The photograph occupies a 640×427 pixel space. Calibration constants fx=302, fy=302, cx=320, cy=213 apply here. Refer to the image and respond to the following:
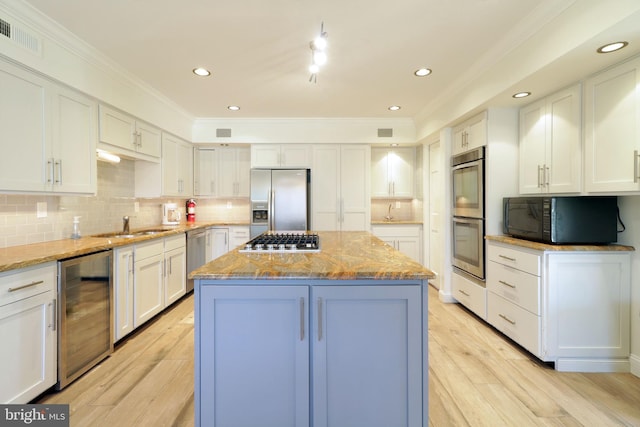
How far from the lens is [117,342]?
2.65 meters

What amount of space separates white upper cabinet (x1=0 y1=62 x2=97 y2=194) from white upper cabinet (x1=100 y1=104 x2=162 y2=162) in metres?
0.14

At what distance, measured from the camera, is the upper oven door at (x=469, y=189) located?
121 inches

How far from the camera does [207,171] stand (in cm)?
494

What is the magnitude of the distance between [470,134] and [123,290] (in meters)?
3.72

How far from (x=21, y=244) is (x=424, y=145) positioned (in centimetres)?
475

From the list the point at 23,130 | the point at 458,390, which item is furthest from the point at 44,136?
the point at 458,390

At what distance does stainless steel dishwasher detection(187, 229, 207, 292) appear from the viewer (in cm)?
391

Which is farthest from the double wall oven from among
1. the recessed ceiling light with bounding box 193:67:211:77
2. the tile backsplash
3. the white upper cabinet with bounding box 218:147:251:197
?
the tile backsplash

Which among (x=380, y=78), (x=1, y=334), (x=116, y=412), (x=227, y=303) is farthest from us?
(x=380, y=78)

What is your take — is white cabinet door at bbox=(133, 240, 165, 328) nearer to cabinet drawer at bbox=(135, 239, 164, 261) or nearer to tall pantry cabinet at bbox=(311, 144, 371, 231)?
cabinet drawer at bbox=(135, 239, 164, 261)

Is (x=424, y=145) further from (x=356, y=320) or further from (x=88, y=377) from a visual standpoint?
→ (x=88, y=377)

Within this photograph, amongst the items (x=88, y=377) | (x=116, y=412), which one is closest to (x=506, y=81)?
(x=116, y=412)

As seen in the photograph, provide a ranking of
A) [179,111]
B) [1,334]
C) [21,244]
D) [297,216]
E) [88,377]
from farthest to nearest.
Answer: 1. [297,216]
2. [179,111]
3. [21,244]
4. [88,377]
5. [1,334]

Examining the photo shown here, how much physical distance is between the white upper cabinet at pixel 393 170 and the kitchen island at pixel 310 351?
12.3 feet
